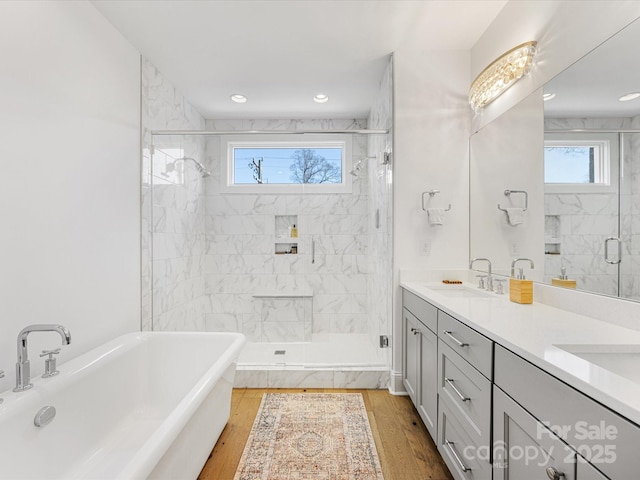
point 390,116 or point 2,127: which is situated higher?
point 390,116

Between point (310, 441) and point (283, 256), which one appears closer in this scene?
point (310, 441)

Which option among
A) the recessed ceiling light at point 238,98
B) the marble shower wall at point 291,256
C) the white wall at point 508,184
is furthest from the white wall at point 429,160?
the recessed ceiling light at point 238,98

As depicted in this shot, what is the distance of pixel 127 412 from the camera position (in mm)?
1873

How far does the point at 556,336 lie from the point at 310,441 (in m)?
1.50

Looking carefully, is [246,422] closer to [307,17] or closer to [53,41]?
[53,41]

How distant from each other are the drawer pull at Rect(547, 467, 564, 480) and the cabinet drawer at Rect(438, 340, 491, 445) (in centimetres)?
32

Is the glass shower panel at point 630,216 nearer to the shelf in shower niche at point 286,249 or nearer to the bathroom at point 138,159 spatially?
the bathroom at point 138,159

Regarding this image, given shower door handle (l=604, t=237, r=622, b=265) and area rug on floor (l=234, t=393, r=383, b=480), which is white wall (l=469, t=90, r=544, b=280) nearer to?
shower door handle (l=604, t=237, r=622, b=265)

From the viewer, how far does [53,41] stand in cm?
168

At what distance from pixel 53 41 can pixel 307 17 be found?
1.42m

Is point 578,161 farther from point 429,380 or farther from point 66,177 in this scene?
point 66,177

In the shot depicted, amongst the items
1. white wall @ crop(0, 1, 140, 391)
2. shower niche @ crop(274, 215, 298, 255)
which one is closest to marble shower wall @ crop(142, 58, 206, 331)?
white wall @ crop(0, 1, 140, 391)

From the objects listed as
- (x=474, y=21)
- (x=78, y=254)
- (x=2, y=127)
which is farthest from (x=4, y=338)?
(x=474, y=21)

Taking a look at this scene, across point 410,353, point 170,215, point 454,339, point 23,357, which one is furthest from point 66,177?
point 410,353
